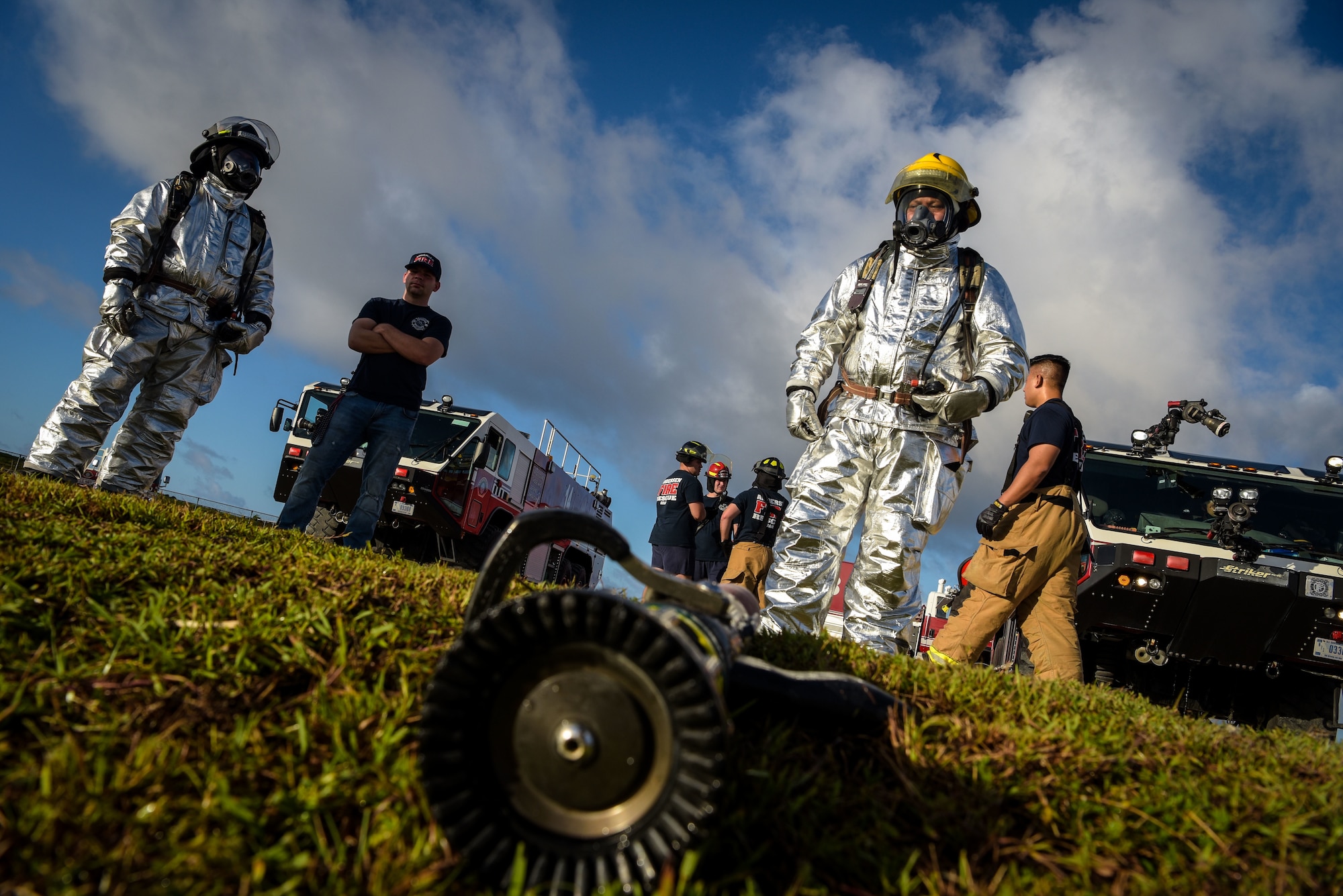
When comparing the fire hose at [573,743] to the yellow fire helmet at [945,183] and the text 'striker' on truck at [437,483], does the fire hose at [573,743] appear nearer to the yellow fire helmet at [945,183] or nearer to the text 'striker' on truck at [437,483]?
the yellow fire helmet at [945,183]

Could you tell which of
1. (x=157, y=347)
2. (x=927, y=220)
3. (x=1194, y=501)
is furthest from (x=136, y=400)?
(x=1194, y=501)

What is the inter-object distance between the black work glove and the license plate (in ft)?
10.9

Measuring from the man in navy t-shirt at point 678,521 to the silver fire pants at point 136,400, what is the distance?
15.4 feet

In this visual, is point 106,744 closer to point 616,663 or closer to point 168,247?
point 616,663

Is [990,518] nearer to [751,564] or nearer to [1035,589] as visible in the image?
[1035,589]

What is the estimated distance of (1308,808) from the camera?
5.57 ft

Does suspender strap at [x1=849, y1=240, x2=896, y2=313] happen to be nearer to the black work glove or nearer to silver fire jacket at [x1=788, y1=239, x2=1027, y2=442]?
silver fire jacket at [x1=788, y1=239, x2=1027, y2=442]

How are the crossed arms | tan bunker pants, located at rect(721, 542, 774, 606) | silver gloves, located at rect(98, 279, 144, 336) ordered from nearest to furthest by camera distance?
silver gloves, located at rect(98, 279, 144, 336) → the crossed arms → tan bunker pants, located at rect(721, 542, 774, 606)

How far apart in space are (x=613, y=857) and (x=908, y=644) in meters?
3.14

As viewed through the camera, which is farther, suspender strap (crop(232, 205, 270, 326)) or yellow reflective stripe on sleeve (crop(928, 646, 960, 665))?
suspender strap (crop(232, 205, 270, 326))

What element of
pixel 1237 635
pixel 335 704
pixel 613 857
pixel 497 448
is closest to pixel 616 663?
pixel 613 857

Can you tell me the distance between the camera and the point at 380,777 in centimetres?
131

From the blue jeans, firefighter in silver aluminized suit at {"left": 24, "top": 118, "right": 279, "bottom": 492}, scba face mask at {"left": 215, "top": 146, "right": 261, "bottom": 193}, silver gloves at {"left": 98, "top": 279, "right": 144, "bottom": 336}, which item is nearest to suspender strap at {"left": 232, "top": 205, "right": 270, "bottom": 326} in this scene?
firefighter in silver aluminized suit at {"left": 24, "top": 118, "right": 279, "bottom": 492}

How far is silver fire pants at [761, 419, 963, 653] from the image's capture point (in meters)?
3.79
